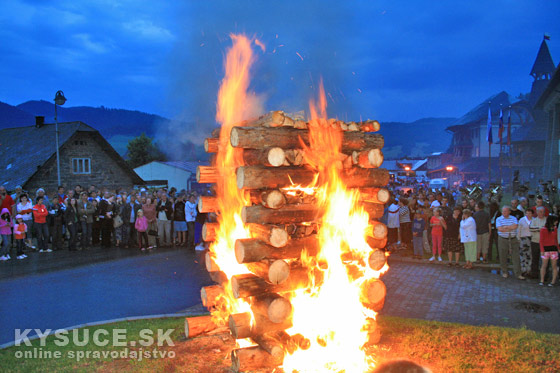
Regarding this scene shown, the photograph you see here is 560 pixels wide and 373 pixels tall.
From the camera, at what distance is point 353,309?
6.09 meters

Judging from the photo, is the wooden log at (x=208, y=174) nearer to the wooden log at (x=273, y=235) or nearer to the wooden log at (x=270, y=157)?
the wooden log at (x=270, y=157)

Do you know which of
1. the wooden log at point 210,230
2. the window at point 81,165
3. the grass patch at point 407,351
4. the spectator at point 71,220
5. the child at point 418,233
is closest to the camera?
the grass patch at point 407,351

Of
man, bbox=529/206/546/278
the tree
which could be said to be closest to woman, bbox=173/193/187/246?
man, bbox=529/206/546/278

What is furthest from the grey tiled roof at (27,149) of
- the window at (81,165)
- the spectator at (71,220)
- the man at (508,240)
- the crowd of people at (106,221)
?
Answer: the man at (508,240)

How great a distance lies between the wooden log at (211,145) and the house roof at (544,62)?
73756mm

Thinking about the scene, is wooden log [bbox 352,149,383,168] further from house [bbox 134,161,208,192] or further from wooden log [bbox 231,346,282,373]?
house [bbox 134,161,208,192]

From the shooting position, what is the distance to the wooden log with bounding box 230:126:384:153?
5.40 metres

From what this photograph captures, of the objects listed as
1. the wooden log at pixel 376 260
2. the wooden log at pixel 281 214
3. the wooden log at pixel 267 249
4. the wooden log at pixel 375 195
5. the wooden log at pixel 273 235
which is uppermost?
the wooden log at pixel 375 195

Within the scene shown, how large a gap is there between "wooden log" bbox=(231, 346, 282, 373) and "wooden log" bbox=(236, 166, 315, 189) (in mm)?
2146

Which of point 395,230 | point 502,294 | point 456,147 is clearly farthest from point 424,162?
point 502,294

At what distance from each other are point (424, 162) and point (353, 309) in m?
81.6

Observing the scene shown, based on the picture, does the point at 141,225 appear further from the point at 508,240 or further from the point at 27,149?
the point at 27,149

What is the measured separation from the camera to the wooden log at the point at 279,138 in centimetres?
540

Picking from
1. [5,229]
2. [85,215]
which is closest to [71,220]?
[85,215]
